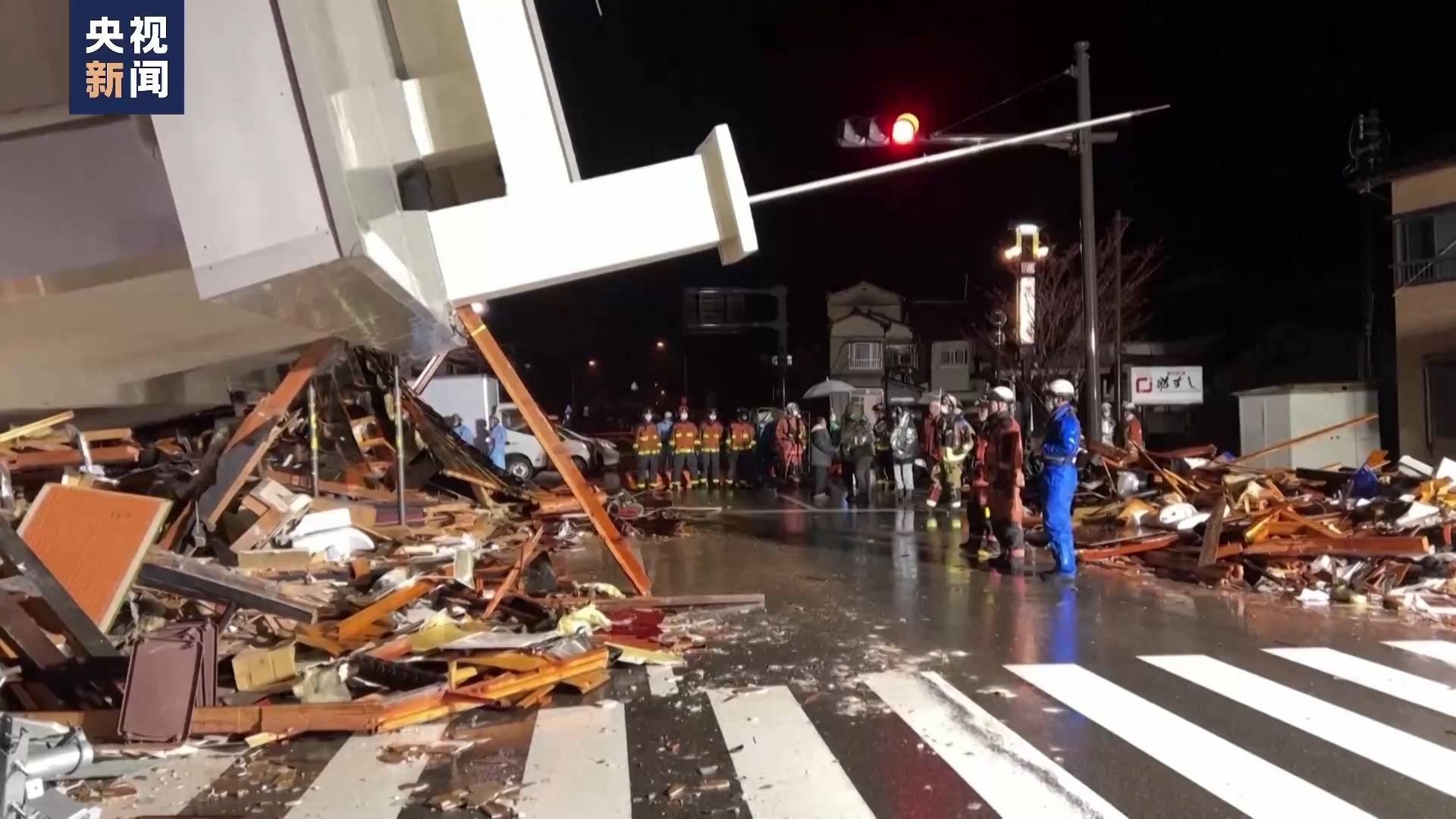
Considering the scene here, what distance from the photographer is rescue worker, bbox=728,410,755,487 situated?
22.1 meters

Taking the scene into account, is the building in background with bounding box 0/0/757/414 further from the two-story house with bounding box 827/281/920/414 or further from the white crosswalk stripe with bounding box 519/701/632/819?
the two-story house with bounding box 827/281/920/414

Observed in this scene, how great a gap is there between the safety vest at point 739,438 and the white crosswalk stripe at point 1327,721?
15.7m

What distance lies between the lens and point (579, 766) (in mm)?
4688

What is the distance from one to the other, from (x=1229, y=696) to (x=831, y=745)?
8.83 feet

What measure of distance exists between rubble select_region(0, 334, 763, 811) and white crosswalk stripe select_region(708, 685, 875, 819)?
1077 millimetres

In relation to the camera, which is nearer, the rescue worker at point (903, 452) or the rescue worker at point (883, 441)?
the rescue worker at point (903, 452)

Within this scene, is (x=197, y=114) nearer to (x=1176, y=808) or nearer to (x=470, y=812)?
(x=470, y=812)

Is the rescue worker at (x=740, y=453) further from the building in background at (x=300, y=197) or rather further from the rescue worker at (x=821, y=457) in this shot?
the building in background at (x=300, y=197)

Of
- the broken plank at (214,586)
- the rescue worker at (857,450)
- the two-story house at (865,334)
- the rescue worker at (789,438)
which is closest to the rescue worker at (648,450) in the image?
the rescue worker at (789,438)

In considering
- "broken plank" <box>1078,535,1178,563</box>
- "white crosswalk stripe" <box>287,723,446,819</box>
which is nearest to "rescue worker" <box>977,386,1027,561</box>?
"broken plank" <box>1078,535,1178,563</box>

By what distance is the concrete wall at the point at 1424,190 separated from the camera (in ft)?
60.8

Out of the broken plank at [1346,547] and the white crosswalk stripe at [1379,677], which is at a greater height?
the broken plank at [1346,547]

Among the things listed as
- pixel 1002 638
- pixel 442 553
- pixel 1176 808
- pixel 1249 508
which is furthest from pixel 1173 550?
pixel 442 553

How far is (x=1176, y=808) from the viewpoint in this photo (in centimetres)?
412
